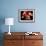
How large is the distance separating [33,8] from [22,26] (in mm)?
707

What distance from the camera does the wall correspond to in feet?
14.3

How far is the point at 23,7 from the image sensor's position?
14.3 feet

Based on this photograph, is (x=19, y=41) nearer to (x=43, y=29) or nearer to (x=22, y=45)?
(x=22, y=45)

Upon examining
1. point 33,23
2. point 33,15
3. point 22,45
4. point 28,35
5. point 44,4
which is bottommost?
point 22,45

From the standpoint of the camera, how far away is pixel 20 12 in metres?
4.36

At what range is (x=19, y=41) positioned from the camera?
3822 millimetres

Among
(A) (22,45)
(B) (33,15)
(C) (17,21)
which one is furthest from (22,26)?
(A) (22,45)

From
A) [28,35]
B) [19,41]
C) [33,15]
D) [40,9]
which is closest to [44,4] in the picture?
[40,9]

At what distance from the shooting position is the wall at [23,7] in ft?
14.3

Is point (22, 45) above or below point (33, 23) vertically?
below

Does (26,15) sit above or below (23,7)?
below

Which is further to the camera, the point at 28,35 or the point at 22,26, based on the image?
the point at 22,26

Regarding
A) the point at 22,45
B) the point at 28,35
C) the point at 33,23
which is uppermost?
the point at 33,23

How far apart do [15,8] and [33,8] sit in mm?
604
